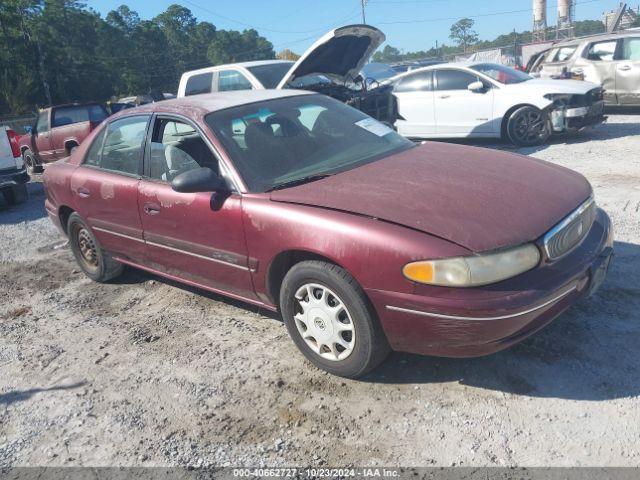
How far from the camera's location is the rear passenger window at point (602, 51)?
38.1 ft

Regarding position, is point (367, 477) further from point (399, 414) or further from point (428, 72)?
point (428, 72)

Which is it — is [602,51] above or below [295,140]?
above

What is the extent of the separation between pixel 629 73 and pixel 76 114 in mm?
12035

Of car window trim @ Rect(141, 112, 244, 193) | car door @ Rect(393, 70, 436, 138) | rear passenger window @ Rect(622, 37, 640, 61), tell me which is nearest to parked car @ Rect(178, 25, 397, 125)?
car door @ Rect(393, 70, 436, 138)

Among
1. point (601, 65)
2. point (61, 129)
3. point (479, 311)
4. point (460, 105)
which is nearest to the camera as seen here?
point (479, 311)

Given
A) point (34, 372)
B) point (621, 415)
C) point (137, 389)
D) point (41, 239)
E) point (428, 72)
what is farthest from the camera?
point (428, 72)

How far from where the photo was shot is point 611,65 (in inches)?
452

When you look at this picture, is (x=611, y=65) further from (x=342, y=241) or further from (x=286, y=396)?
(x=286, y=396)

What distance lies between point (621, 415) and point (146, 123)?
141 inches

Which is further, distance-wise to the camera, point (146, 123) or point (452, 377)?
point (146, 123)

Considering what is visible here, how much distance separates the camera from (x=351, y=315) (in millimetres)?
2924

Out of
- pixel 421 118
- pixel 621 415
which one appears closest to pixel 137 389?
pixel 621 415

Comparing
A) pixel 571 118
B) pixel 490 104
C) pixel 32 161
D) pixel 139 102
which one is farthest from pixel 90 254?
pixel 139 102

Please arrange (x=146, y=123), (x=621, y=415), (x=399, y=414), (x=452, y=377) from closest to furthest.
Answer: (x=621, y=415) → (x=399, y=414) → (x=452, y=377) → (x=146, y=123)
